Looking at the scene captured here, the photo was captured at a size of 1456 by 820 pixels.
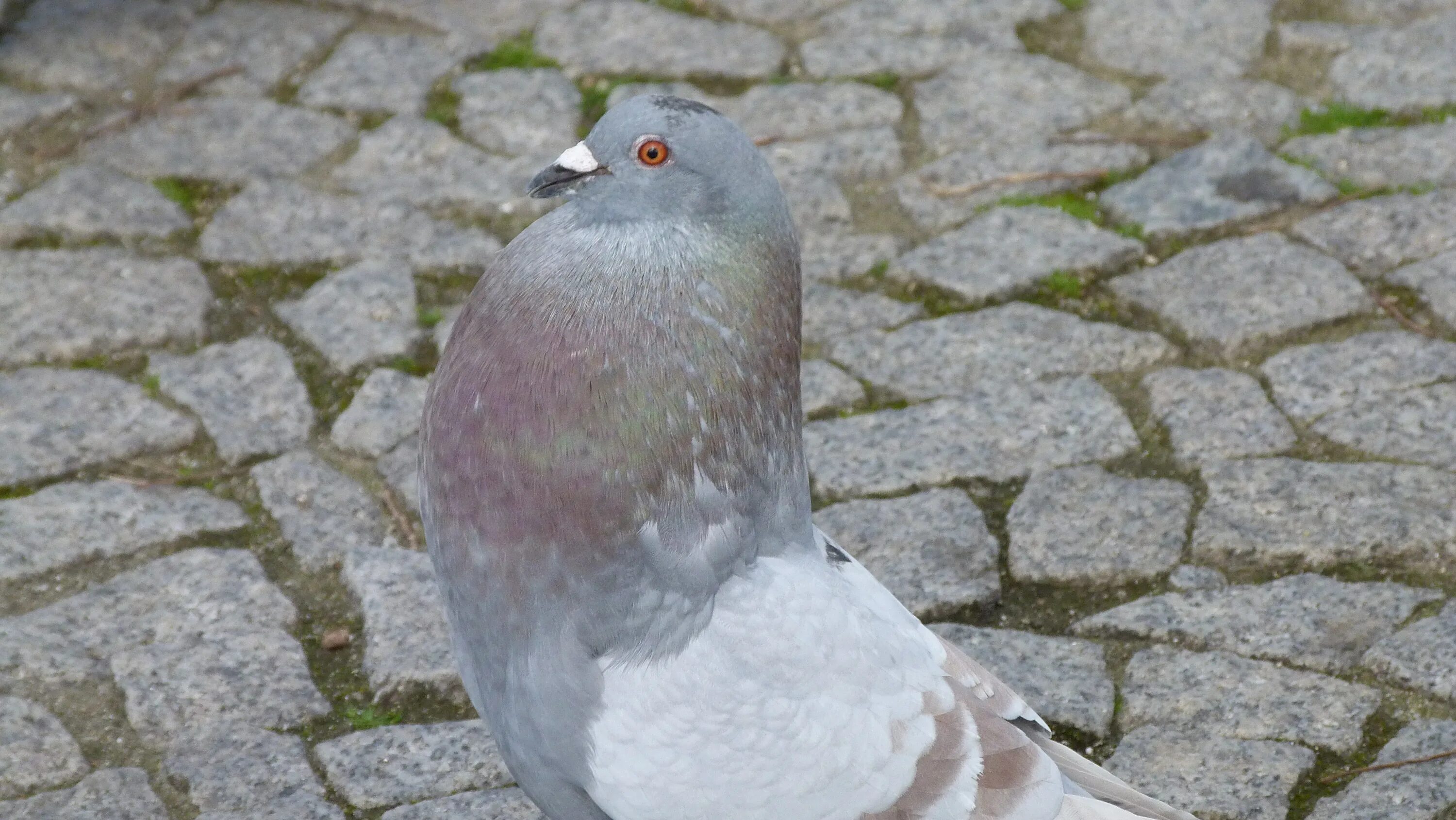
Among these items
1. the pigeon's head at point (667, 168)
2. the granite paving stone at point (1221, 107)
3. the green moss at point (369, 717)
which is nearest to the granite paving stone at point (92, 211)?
the green moss at point (369, 717)

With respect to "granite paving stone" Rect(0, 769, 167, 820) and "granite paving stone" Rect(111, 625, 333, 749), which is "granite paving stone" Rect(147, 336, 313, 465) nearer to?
"granite paving stone" Rect(111, 625, 333, 749)

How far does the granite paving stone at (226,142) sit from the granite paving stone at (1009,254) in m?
1.80

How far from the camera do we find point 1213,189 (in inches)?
177

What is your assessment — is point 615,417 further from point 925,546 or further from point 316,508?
point 316,508

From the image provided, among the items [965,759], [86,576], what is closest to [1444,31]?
[965,759]

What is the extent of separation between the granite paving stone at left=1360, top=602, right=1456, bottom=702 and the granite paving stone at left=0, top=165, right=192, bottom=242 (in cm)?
322

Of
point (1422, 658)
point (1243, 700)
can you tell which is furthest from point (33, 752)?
point (1422, 658)

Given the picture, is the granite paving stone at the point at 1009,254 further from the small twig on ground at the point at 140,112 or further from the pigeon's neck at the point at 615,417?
the small twig on ground at the point at 140,112

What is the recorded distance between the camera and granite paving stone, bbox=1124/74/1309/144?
4758 mm

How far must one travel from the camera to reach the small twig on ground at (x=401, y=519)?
11.6 ft

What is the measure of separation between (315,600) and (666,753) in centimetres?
133

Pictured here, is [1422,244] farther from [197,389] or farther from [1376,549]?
[197,389]

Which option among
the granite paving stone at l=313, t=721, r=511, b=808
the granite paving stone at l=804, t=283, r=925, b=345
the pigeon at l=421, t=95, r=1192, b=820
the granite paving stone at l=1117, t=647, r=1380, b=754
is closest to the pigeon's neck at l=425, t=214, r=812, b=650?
the pigeon at l=421, t=95, r=1192, b=820

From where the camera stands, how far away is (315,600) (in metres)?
3.39
